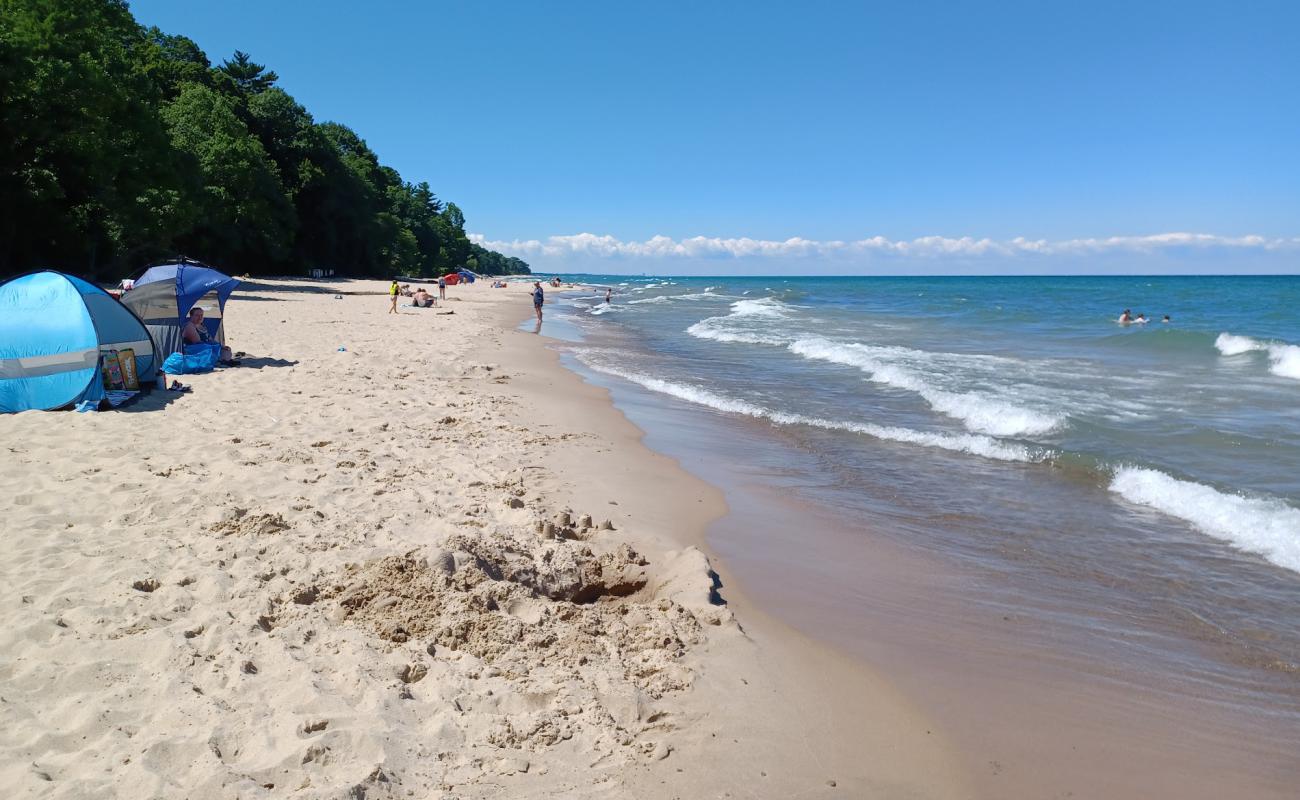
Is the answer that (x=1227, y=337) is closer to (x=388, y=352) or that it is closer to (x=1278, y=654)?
(x=1278, y=654)

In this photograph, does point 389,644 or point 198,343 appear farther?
point 198,343

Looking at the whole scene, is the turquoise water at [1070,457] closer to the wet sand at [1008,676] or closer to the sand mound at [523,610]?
the wet sand at [1008,676]

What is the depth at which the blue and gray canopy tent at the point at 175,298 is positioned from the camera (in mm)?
12016

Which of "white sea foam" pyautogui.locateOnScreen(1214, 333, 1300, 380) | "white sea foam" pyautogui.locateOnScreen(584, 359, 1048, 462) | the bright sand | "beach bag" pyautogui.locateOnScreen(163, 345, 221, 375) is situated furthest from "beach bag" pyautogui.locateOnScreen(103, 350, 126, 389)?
"white sea foam" pyautogui.locateOnScreen(1214, 333, 1300, 380)

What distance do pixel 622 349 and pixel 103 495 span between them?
1726 cm

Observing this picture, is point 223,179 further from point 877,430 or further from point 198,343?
point 877,430

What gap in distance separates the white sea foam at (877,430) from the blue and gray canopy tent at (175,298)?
8.46m

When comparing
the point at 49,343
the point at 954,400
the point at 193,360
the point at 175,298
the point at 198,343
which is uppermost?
the point at 175,298

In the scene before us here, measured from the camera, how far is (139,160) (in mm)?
25062

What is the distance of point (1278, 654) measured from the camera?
4.64 metres

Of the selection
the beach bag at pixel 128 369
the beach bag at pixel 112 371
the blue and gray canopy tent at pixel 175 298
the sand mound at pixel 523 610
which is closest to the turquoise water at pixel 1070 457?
the sand mound at pixel 523 610

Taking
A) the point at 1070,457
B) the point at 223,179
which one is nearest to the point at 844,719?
the point at 1070,457

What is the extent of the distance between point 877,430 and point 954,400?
296 cm

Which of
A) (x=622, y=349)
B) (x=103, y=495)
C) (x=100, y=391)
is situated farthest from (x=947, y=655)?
(x=622, y=349)
